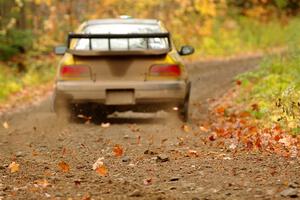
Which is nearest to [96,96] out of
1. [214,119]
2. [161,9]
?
[214,119]

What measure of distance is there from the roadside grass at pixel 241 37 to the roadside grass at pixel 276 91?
45.7ft

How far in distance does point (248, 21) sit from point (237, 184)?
28.6 m

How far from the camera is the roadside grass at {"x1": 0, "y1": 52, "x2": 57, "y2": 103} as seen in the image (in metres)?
17.7

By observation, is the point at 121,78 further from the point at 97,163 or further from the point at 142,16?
the point at 142,16

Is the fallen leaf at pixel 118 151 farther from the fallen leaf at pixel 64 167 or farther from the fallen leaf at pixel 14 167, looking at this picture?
the fallen leaf at pixel 14 167

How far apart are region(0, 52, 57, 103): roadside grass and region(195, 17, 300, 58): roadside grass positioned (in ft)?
26.5

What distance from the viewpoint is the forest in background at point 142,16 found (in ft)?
68.4

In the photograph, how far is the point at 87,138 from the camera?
9.70 meters

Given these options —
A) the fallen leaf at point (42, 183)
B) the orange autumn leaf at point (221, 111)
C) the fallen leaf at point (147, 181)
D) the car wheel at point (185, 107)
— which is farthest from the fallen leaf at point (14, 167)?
the orange autumn leaf at point (221, 111)

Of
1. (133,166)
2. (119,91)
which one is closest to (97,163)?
(133,166)

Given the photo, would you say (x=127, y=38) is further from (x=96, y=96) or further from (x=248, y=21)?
(x=248, y=21)

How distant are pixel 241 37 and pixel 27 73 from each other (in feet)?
47.9

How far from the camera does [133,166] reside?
7.41 metres

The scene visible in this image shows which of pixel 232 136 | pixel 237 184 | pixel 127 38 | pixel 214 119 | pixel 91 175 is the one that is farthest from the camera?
pixel 214 119
